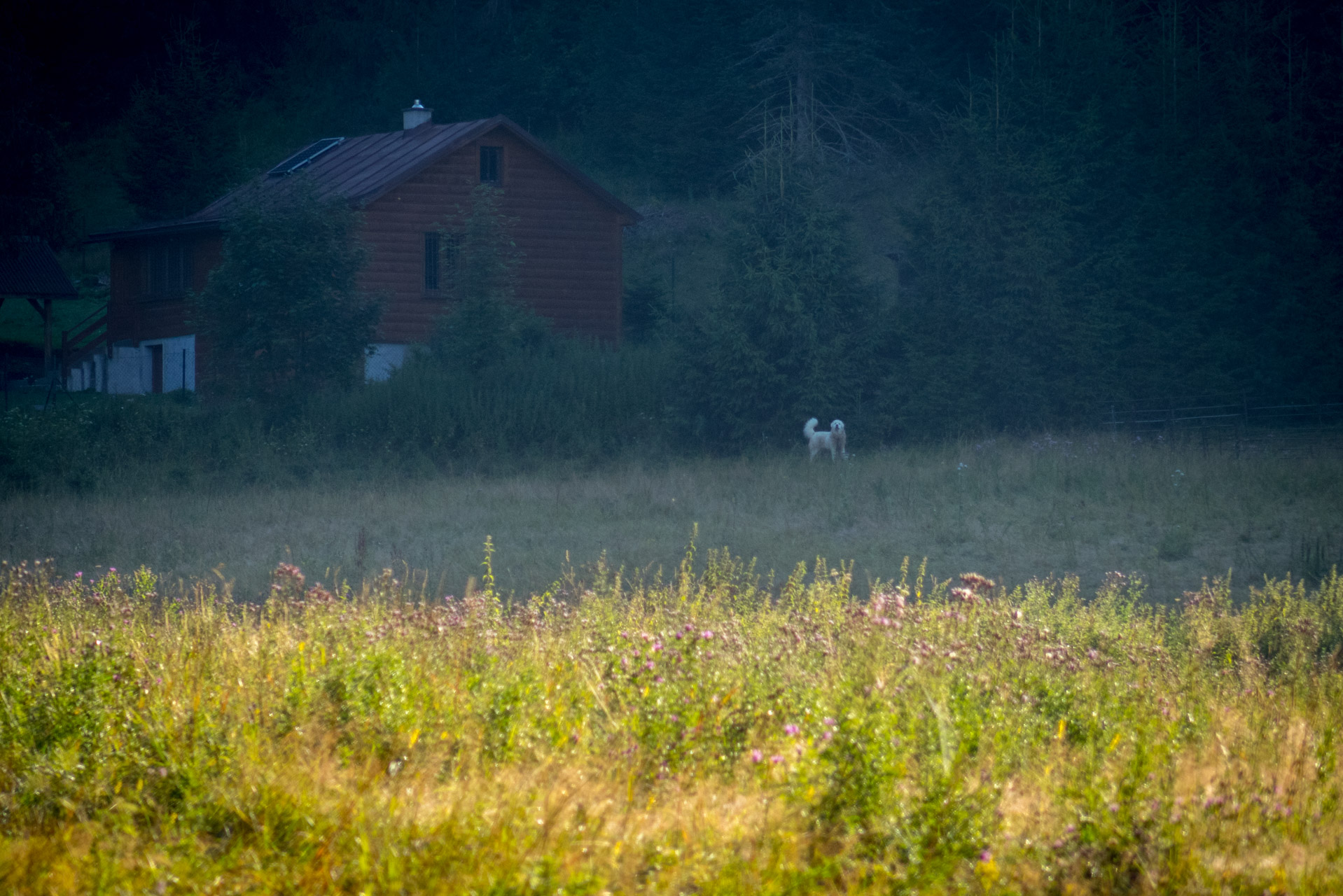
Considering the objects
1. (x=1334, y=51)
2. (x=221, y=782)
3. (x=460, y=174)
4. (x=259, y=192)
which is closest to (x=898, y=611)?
(x=221, y=782)

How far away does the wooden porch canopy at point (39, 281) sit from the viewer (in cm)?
3541

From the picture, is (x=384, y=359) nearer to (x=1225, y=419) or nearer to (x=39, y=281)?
(x=39, y=281)

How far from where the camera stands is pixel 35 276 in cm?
3700

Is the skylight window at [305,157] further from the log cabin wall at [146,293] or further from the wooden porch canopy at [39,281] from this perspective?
the wooden porch canopy at [39,281]

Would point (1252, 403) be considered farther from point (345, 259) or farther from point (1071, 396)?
point (345, 259)

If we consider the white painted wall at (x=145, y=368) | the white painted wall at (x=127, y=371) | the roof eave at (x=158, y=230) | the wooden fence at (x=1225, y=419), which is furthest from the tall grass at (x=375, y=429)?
the wooden fence at (x=1225, y=419)

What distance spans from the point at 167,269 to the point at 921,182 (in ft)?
72.0

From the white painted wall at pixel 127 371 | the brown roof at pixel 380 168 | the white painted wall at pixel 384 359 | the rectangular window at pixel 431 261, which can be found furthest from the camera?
the white painted wall at pixel 127 371

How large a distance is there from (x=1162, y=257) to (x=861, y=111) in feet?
53.4

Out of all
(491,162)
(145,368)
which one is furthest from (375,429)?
(145,368)

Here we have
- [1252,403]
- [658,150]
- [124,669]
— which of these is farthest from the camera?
[658,150]

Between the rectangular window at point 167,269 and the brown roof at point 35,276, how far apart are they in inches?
167

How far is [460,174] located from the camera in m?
31.5

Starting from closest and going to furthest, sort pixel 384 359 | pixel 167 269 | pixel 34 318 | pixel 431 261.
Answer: pixel 384 359, pixel 431 261, pixel 167 269, pixel 34 318
